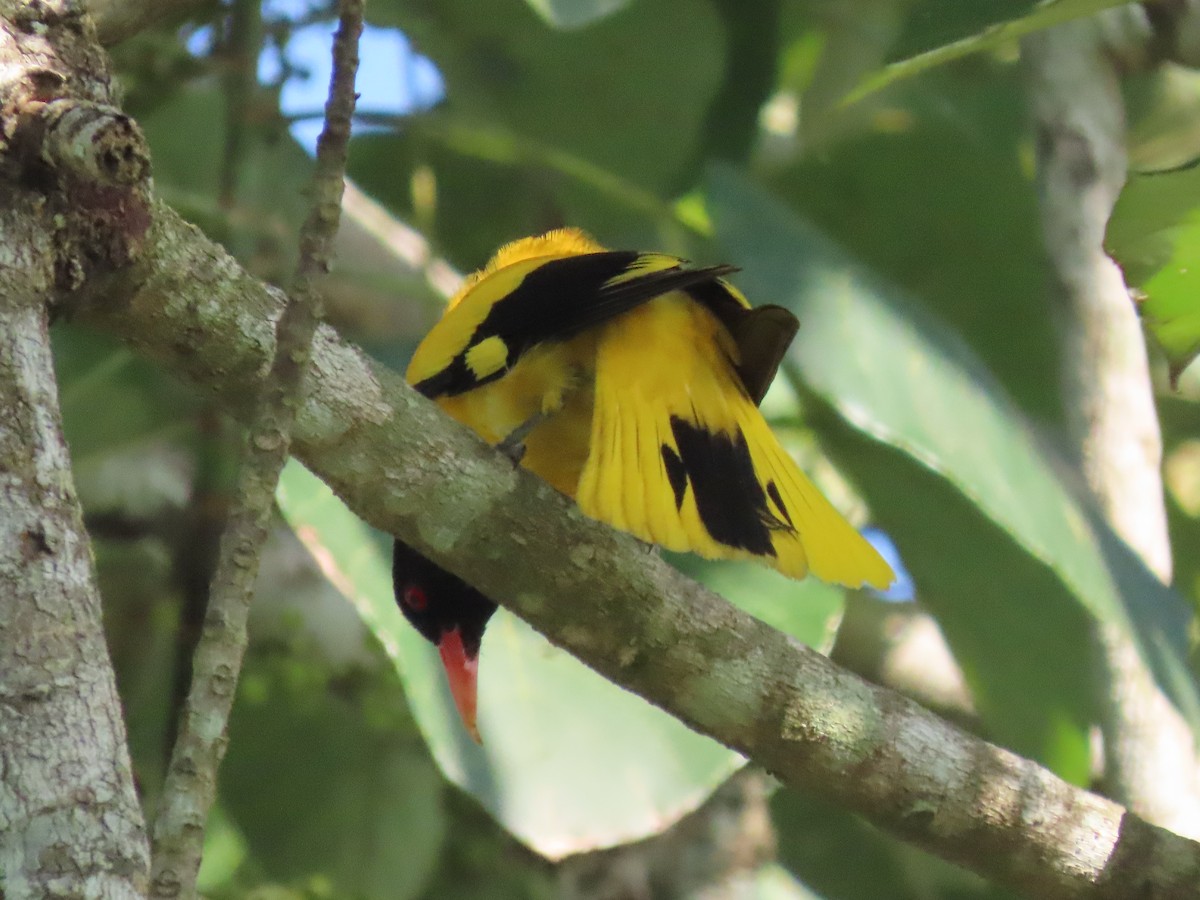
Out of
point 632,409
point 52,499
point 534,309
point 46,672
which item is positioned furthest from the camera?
point 534,309

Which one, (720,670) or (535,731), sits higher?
(720,670)

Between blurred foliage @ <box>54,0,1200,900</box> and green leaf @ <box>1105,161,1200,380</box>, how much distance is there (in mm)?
369

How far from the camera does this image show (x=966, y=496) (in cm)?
252

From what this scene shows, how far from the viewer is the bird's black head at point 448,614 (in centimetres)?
229

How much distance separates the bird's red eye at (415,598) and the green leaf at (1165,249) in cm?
112

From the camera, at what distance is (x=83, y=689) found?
40.4 inches

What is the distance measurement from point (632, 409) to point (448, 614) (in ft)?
1.76

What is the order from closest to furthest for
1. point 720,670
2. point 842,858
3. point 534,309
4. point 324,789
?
point 720,670, point 534,309, point 324,789, point 842,858

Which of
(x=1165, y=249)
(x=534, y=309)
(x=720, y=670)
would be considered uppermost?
(x=1165, y=249)

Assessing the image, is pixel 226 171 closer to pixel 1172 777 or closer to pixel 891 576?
pixel 891 576

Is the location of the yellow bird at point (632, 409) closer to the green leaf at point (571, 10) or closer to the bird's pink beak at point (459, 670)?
the bird's pink beak at point (459, 670)

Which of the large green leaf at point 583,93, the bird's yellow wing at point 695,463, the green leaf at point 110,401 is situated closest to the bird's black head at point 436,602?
the bird's yellow wing at point 695,463

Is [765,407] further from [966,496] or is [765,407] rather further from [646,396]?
[646,396]

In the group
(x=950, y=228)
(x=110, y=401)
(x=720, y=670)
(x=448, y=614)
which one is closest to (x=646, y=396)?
(x=720, y=670)
